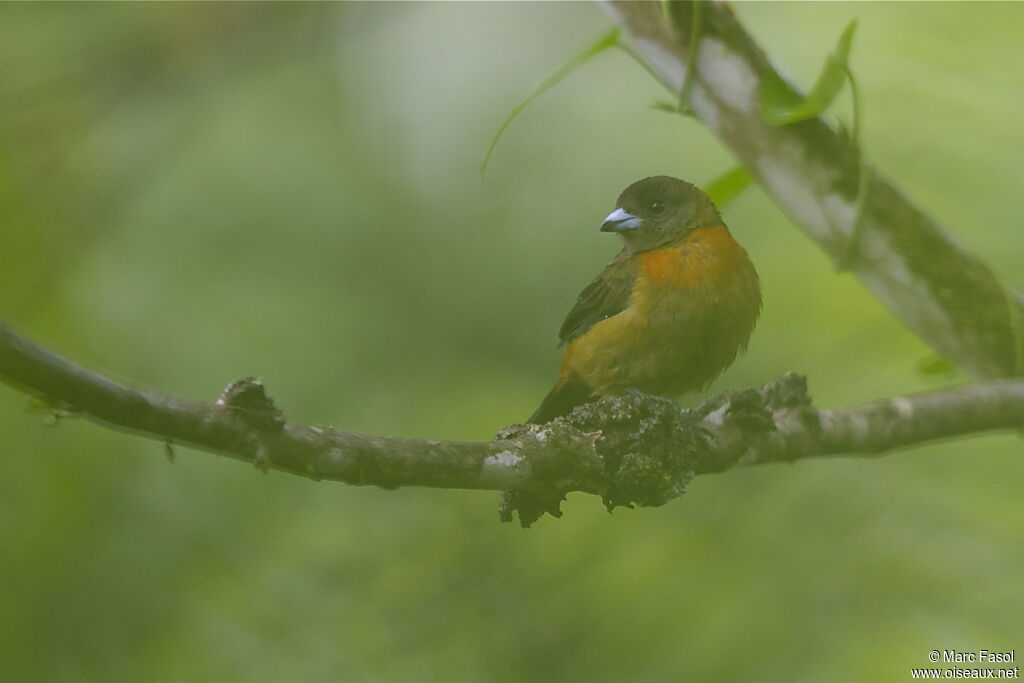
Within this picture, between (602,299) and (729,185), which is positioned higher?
(729,185)

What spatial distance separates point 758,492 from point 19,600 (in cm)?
173

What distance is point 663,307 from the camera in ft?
10.2

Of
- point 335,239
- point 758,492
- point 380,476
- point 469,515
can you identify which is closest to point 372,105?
point 335,239

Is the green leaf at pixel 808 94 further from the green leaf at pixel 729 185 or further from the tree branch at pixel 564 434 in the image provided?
the tree branch at pixel 564 434

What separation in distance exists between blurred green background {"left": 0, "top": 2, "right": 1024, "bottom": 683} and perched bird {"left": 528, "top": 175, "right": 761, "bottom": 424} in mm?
110

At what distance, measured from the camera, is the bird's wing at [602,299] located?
3.14 m

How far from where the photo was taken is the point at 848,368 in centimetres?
289

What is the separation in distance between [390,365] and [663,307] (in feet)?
2.77

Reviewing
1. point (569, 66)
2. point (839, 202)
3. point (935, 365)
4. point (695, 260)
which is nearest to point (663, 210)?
point (695, 260)

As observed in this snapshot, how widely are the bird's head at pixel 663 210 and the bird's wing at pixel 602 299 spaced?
196 millimetres

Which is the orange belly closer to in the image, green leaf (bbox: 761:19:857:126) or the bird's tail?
the bird's tail

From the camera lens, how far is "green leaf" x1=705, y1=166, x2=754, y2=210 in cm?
309

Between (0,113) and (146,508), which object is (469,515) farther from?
(0,113)

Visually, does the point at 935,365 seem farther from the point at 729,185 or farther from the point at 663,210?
the point at 663,210
